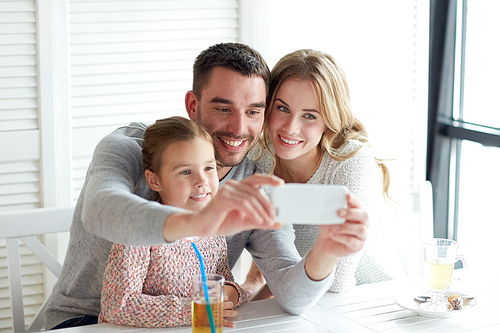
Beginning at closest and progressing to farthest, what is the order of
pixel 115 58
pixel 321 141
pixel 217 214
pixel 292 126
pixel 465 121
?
pixel 217 214
pixel 292 126
pixel 321 141
pixel 115 58
pixel 465 121

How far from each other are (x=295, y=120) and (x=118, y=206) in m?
0.88

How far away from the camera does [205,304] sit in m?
1.16

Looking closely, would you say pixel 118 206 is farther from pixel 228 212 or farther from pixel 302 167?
pixel 302 167

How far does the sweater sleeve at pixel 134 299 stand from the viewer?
51.3 inches

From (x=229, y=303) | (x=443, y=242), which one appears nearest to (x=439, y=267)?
(x=443, y=242)

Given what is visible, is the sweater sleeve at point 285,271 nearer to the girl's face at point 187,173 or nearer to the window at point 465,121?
the girl's face at point 187,173

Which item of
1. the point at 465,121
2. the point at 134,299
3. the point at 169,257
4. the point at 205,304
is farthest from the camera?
the point at 465,121

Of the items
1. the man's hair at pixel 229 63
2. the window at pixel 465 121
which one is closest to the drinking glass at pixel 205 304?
the man's hair at pixel 229 63

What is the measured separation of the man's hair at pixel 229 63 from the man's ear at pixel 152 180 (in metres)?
0.41

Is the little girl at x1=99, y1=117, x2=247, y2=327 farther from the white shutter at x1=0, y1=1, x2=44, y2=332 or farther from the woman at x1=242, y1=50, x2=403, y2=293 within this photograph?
the white shutter at x1=0, y1=1, x2=44, y2=332

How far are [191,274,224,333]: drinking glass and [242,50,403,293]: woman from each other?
2.15 feet

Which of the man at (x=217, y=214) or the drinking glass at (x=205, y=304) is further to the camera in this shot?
the drinking glass at (x=205, y=304)

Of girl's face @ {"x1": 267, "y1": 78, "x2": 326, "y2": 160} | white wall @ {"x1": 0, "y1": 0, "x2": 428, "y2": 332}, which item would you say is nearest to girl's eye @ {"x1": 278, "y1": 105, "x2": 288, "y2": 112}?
girl's face @ {"x1": 267, "y1": 78, "x2": 326, "y2": 160}

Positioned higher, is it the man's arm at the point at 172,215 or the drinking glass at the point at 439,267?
the man's arm at the point at 172,215
